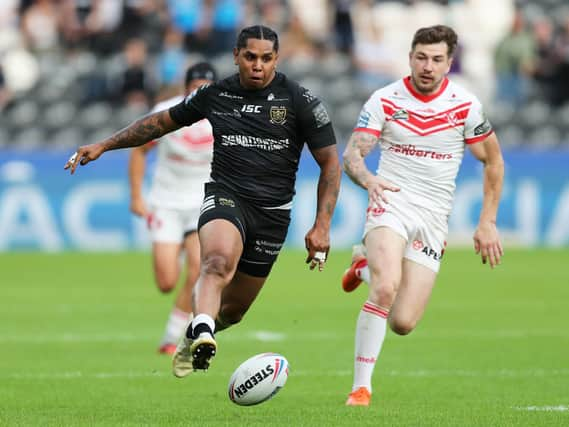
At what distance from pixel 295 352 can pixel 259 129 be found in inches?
161

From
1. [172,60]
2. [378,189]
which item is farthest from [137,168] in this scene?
[172,60]

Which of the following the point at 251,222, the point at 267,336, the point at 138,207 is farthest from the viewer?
the point at 267,336

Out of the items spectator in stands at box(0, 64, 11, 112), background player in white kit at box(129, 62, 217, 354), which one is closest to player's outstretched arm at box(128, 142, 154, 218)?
background player in white kit at box(129, 62, 217, 354)

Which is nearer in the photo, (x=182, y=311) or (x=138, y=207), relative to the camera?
(x=182, y=311)

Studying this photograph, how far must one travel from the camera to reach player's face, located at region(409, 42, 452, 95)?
30.9 feet

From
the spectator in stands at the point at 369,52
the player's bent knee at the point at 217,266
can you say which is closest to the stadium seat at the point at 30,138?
the spectator in stands at the point at 369,52

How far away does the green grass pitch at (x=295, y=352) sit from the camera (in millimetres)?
8625

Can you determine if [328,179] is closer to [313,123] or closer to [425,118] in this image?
[313,123]

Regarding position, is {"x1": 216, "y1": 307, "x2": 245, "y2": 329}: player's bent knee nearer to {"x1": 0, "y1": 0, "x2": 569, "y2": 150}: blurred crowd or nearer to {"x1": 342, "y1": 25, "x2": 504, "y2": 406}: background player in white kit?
{"x1": 342, "y1": 25, "x2": 504, "y2": 406}: background player in white kit

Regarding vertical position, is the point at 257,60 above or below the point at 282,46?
above

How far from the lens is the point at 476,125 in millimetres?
9492

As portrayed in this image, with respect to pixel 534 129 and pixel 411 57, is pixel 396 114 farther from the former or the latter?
pixel 534 129

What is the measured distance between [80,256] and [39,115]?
423cm

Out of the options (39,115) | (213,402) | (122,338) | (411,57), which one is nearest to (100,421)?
(213,402)
